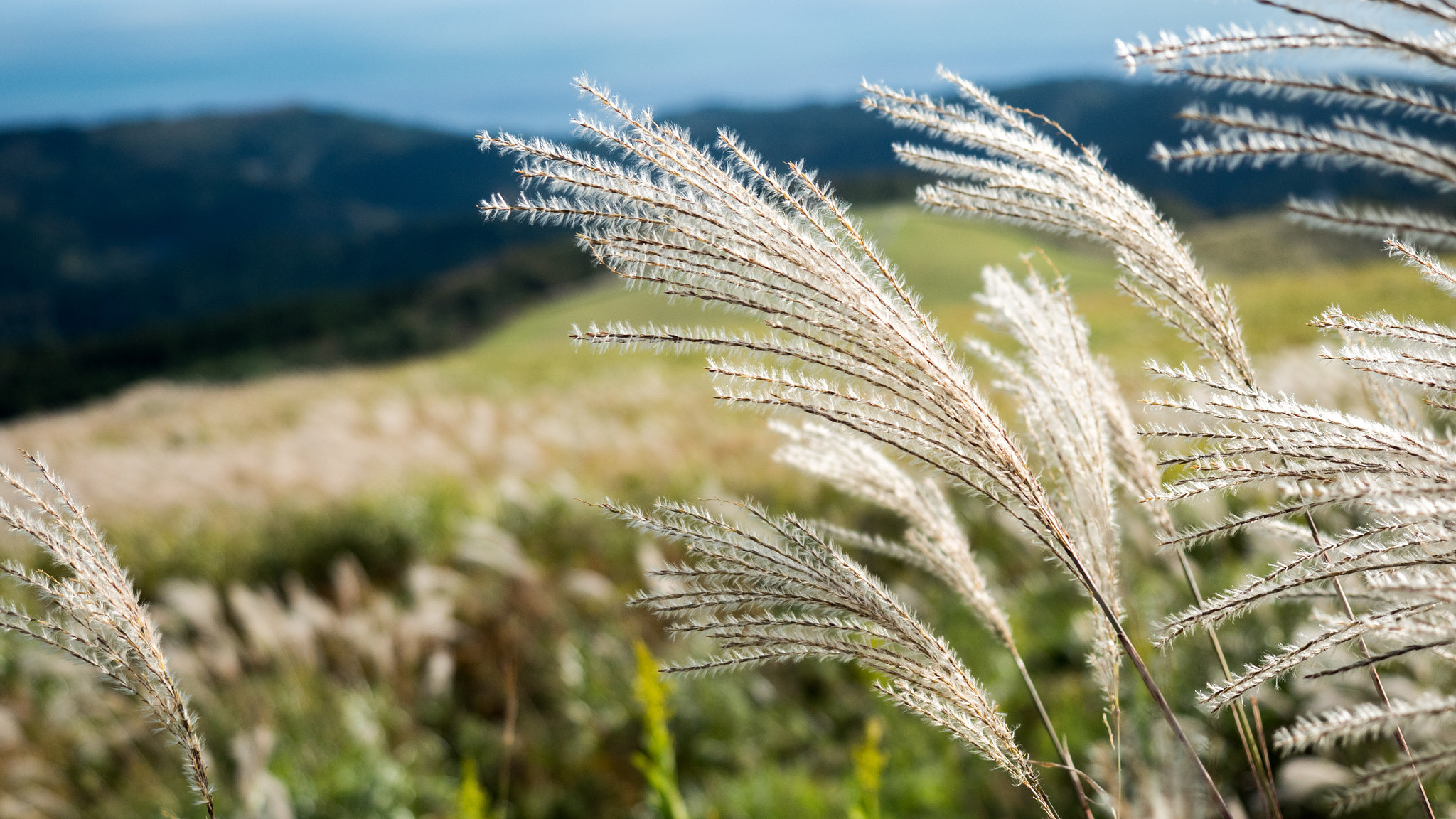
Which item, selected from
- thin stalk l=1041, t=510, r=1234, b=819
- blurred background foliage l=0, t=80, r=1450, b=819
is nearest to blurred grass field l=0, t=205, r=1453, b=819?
blurred background foliage l=0, t=80, r=1450, b=819

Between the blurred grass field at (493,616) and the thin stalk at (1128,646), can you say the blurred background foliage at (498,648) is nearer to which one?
the blurred grass field at (493,616)

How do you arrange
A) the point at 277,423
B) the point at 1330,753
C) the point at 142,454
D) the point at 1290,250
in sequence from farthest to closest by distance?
1. the point at 1290,250
2. the point at 277,423
3. the point at 142,454
4. the point at 1330,753

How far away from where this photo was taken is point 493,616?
19.6ft

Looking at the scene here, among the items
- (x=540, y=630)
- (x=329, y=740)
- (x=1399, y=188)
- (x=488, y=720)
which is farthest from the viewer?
(x=1399, y=188)

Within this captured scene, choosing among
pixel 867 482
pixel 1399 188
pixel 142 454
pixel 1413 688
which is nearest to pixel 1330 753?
pixel 1413 688

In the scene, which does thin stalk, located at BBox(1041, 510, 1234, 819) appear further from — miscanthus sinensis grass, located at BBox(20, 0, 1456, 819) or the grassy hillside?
the grassy hillside

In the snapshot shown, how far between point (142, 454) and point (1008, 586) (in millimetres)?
12819

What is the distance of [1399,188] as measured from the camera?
145 meters

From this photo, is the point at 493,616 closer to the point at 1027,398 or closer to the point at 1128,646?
the point at 1027,398

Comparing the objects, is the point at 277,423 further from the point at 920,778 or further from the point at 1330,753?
the point at 1330,753

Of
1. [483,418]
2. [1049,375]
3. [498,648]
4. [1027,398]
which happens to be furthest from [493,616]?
[1049,375]

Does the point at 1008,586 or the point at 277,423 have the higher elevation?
the point at 1008,586

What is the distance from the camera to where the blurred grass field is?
4.34 meters

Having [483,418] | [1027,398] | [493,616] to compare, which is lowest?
[493,616]
